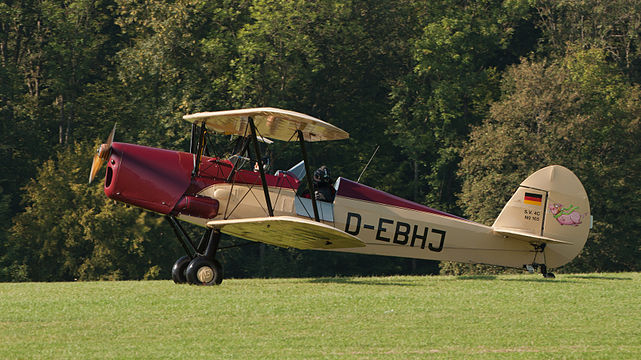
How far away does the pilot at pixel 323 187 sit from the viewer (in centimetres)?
1390

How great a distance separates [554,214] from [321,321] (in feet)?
21.1

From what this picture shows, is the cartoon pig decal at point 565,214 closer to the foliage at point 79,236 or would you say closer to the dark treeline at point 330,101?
the dark treeline at point 330,101

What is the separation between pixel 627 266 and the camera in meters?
31.6

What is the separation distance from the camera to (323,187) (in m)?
14.0

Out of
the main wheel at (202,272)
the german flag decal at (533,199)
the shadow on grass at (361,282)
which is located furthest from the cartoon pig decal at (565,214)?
the main wheel at (202,272)

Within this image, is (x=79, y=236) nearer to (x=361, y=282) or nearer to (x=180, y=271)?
(x=180, y=271)

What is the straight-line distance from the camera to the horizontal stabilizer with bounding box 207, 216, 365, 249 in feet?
39.1

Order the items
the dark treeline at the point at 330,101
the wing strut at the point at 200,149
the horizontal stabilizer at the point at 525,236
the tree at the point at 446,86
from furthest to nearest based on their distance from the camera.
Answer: the tree at the point at 446,86 < the dark treeline at the point at 330,101 < the horizontal stabilizer at the point at 525,236 < the wing strut at the point at 200,149

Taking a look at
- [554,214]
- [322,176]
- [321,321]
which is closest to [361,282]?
[322,176]

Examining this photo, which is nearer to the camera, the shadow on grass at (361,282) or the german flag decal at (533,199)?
the shadow on grass at (361,282)

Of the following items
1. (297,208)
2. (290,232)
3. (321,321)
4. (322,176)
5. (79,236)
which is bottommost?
(79,236)

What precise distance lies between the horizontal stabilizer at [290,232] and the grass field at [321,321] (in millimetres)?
672

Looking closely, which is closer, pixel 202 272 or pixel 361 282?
pixel 202 272

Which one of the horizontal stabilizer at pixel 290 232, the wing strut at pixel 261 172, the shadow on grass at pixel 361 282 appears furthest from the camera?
the shadow on grass at pixel 361 282
